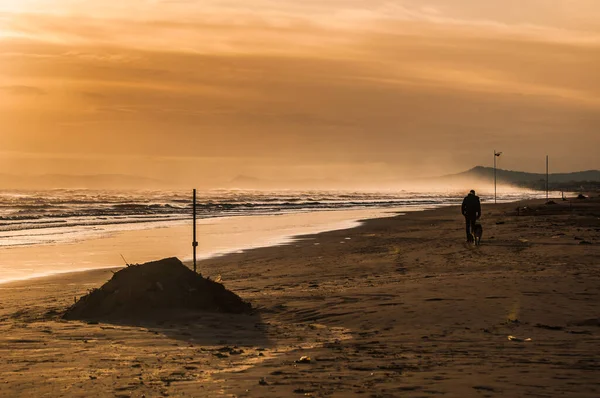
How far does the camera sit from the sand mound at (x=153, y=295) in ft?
42.4

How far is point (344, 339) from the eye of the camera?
34.8 ft

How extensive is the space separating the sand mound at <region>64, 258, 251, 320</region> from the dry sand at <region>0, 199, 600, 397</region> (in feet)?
1.52

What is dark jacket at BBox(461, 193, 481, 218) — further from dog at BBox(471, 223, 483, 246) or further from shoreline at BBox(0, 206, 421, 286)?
shoreline at BBox(0, 206, 421, 286)

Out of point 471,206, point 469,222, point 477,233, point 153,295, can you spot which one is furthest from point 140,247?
point 153,295

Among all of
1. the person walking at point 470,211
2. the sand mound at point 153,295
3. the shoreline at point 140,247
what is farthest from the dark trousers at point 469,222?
the sand mound at point 153,295

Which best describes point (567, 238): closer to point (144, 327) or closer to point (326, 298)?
point (326, 298)

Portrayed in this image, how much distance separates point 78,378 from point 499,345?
5.33m

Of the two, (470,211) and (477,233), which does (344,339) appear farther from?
(470,211)

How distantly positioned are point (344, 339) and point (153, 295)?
416 centimetres

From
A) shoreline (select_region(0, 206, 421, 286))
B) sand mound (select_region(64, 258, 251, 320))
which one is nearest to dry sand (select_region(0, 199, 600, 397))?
sand mound (select_region(64, 258, 251, 320))

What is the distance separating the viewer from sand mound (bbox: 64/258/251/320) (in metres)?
12.9

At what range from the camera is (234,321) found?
1255 cm

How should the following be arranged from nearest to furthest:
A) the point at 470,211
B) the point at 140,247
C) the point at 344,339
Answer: the point at 344,339
the point at 470,211
the point at 140,247

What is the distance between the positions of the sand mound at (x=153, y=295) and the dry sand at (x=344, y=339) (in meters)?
0.46
